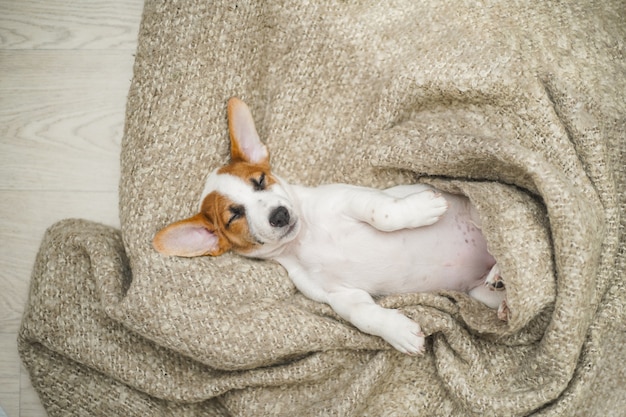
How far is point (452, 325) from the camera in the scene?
2.02 metres

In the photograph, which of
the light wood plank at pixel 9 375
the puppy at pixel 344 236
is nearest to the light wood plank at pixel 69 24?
the puppy at pixel 344 236

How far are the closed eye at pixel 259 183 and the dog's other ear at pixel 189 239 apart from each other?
0.20 metres

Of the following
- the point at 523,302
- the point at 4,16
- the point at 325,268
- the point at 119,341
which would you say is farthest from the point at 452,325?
the point at 4,16

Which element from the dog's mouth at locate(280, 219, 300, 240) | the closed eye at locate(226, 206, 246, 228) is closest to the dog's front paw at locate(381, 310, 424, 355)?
the dog's mouth at locate(280, 219, 300, 240)

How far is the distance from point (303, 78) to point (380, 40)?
0.31m

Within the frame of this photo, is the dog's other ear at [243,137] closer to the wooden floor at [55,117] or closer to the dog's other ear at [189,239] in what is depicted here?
the dog's other ear at [189,239]

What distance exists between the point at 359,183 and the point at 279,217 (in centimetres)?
44

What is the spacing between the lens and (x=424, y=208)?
1.96 metres

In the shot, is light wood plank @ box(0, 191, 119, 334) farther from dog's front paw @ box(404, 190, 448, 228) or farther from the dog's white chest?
dog's front paw @ box(404, 190, 448, 228)

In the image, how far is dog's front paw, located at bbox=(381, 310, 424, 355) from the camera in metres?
1.90

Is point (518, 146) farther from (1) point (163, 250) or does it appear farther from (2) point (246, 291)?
(1) point (163, 250)

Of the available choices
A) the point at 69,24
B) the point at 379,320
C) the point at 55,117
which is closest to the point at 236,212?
the point at 379,320

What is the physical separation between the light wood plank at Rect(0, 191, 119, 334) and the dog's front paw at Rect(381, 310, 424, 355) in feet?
3.85

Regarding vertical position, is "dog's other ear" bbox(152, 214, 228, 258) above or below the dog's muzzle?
below
